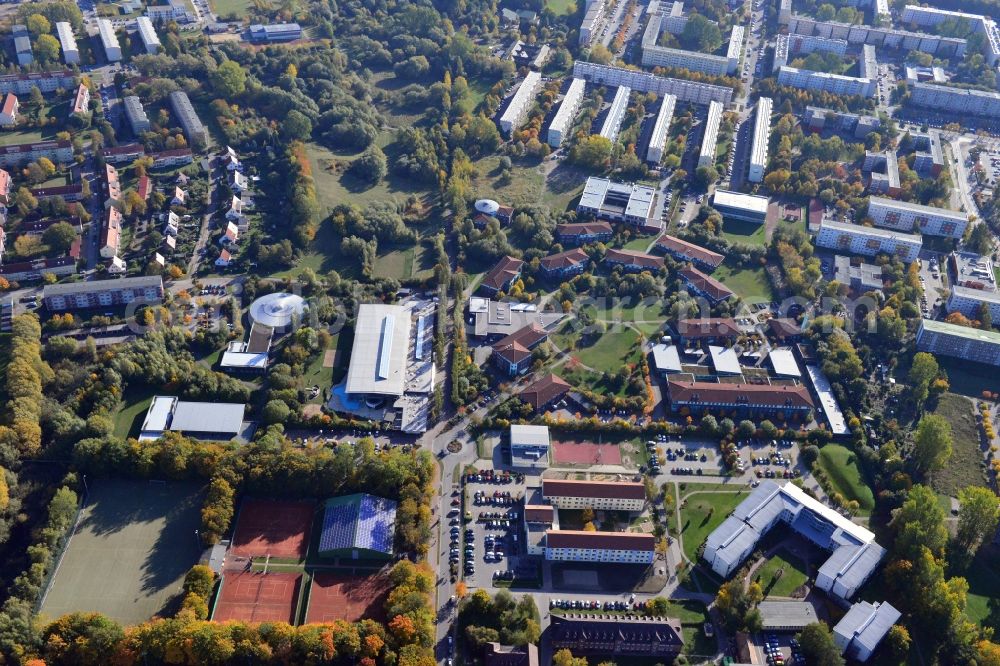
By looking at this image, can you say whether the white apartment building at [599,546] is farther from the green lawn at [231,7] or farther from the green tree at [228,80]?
the green lawn at [231,7]

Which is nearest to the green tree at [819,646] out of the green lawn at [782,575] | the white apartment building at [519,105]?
the green lawn at [782,575]

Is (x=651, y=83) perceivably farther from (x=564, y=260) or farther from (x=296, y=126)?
(x=296, y=126)

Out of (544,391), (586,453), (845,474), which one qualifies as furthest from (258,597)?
(845,474)

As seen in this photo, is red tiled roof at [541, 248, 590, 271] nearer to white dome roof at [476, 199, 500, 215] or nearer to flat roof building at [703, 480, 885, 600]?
white dome roof at [476, 199, 500, 215]

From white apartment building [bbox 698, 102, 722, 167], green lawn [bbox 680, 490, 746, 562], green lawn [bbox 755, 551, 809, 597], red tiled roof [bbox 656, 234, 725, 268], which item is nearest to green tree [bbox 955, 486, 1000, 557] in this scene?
green lawn [bbox 755, 551, 809, 597]

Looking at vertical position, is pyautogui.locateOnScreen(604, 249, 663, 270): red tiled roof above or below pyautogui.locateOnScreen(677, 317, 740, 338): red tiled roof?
above
